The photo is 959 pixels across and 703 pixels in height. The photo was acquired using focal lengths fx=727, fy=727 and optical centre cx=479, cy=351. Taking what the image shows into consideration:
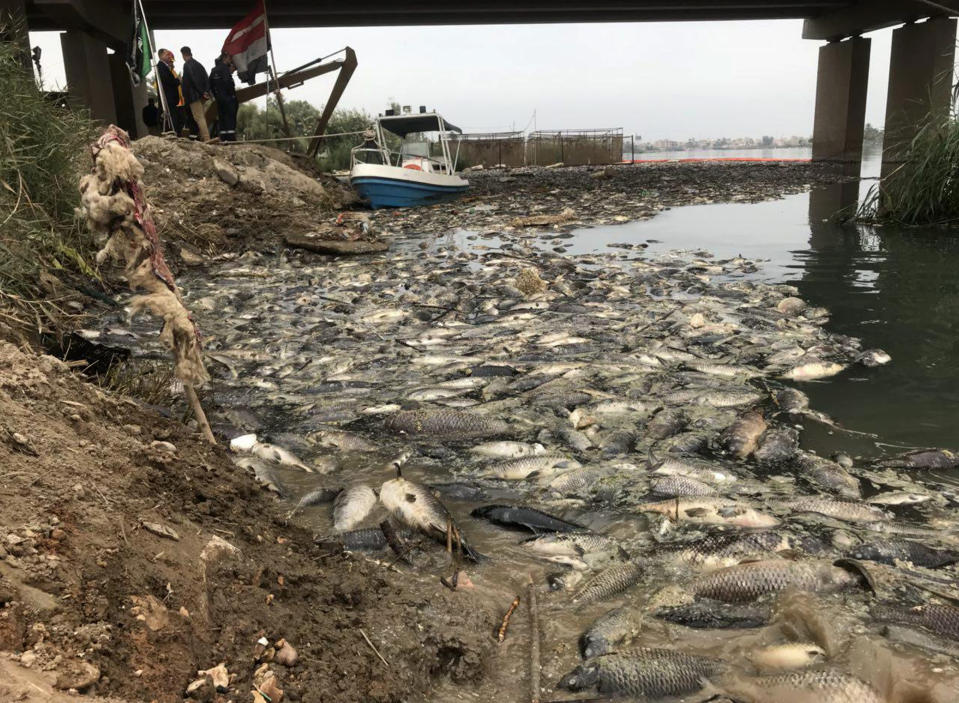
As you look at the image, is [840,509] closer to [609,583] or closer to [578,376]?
[609,583]

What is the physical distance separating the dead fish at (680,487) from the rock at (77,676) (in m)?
3.22

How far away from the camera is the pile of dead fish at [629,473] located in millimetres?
3066

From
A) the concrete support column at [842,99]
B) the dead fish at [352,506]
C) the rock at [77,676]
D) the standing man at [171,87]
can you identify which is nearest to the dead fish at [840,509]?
the dead fish at [352,506]

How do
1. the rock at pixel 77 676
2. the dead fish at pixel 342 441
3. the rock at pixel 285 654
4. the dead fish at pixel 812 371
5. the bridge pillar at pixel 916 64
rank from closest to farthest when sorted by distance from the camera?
the rock at pixel 77 676 < the rock at pixel 285 654 < the dead fish at pixel 342 441 < the dead fish at pixel 812 371 < the bridge pillar at pixel 916 64

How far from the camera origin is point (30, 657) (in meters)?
1.93

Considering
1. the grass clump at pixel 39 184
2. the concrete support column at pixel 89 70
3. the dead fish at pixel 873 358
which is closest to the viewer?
the dead fish at pixel 873 358

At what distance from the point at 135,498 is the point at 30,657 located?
41.3 inches

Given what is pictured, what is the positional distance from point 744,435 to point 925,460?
1111mm

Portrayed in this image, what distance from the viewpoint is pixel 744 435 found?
516 centimetres

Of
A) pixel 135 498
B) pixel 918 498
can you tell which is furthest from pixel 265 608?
pixel 918 498

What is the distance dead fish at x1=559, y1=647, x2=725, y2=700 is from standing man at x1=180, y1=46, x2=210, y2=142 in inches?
757

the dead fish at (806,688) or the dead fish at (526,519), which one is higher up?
the dead fish at (806,688)

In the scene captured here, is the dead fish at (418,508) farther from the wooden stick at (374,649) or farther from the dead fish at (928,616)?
the dead fish at (928,616)

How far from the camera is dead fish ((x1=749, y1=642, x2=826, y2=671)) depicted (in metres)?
2.83
